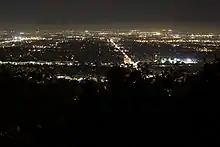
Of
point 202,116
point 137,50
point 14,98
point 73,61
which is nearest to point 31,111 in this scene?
point 14,98

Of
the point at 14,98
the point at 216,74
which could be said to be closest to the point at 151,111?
the point at 216,74

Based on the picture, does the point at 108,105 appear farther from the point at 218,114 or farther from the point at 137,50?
the point at 137,50

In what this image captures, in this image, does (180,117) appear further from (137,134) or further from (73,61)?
(73,61)

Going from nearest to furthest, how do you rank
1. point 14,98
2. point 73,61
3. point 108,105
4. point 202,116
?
point 202,116
point 108,105
point 14,98
point 73,61

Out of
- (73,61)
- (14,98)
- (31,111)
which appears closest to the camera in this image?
(31,111)

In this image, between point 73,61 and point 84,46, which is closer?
point 73,61

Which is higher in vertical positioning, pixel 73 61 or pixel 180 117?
pixel 180 117
